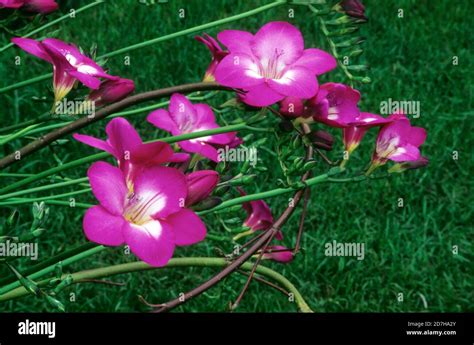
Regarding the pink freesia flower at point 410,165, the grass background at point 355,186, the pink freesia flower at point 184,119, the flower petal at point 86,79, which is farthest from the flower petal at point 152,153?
the grass background at point 355,186

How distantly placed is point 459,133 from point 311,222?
2.06 feet

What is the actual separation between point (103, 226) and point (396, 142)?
34 centimetres

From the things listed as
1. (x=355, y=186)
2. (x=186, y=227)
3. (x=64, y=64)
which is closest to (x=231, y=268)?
(x=186, y=227)

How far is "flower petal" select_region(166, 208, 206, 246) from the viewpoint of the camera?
0.70 m

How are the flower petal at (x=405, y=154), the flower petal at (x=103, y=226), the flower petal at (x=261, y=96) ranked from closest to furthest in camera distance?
1. the flower petal at (x=103, y=226)
2. the flower petal at (x=261, y=96)
3. the flower petal at (x=405, y=154)

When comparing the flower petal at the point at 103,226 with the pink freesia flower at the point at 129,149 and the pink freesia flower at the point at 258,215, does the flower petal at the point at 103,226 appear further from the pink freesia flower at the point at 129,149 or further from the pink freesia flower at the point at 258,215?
the pink freesia flower at the point at 258,215

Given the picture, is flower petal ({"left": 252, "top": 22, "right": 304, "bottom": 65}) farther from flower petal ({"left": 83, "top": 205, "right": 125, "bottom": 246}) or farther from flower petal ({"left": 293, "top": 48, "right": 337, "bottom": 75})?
flower petal ({"left": 83, "top": 205, "right": 125, "bottom": 246})

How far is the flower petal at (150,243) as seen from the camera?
0.67 metres

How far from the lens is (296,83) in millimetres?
791

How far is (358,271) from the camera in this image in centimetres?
225

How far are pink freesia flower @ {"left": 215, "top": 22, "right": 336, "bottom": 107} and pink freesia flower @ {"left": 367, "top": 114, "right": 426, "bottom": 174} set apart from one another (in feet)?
0.29

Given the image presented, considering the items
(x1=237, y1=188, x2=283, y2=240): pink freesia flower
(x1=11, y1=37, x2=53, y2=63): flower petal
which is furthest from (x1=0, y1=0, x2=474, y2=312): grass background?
(x1=11, y1=37, x2=53, y2=63): flower petal

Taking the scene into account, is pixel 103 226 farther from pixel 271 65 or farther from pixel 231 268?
pixel 271 65

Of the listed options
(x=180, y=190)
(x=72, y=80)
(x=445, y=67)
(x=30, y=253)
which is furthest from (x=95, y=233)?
(x=445, y=67)
